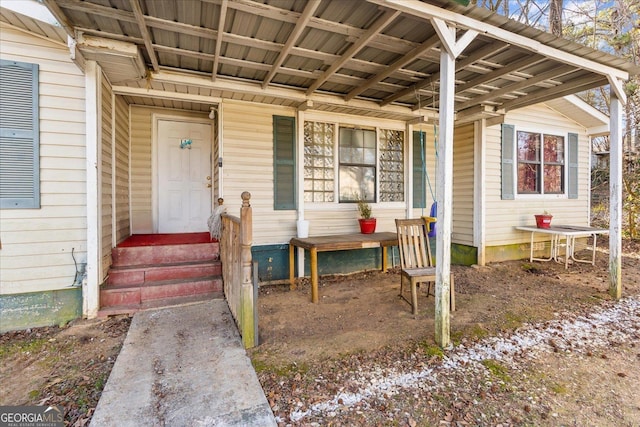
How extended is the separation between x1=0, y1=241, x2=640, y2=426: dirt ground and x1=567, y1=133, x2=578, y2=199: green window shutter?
3.62 m

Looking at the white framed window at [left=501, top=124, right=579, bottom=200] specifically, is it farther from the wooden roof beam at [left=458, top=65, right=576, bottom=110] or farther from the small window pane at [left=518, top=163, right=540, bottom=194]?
the wooden roof beam at [left=458, top=65, right=576, bottom=110]

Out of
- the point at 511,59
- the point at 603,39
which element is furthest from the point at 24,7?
the point at 603,39

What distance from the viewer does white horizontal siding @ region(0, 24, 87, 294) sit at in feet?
9.26

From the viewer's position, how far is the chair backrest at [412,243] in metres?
3.71

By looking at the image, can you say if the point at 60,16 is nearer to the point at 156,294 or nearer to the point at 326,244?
the point at 156,294

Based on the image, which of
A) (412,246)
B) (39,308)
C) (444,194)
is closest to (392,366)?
(444,194)

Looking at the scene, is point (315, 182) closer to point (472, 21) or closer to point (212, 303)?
point (212, 303)

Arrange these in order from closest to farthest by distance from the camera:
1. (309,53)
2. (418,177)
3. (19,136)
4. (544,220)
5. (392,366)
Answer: (392,366) < (19,136) < (309,53) < (418,177) < (544,220)

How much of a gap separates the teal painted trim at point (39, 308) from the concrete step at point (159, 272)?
38 centimetres

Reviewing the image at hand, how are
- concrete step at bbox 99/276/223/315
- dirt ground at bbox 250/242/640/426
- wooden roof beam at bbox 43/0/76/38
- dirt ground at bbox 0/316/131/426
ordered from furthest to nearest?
1. concrete step at bbox 99/276/223/315
2. wooden roof beam at bbox 43/0/76/38
3. dirt ground at bbox 0/316/131/426
4. dirt ground at bbox 250/242/640/426

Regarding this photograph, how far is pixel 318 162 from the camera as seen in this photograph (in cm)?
481

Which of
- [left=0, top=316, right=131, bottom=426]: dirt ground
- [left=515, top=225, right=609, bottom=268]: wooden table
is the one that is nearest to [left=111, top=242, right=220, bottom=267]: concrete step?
[left=0, top=316, right=131, bottom=426]: dirt ground

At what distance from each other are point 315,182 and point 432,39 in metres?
2.52

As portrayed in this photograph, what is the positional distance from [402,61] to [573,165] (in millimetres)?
5554
